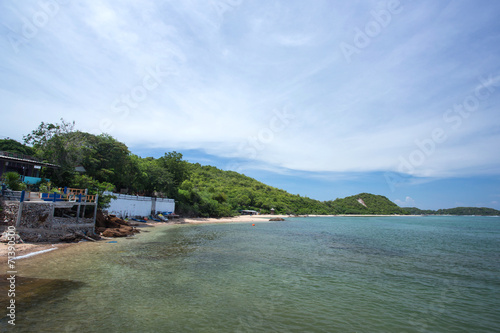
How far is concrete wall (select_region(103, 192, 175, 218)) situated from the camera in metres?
36.5

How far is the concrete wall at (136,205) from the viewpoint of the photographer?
36500 millimetres

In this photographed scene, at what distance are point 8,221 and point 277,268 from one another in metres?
21.1

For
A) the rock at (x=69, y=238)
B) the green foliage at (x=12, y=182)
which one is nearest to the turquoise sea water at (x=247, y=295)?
the rock at (x=69, y=238)

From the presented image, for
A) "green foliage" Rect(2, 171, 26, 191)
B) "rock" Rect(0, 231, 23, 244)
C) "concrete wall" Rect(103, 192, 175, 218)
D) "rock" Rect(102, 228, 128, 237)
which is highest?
"green foliage" Rect(2, 171, 26, 191)

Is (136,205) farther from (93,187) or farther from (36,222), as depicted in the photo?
(36,222)

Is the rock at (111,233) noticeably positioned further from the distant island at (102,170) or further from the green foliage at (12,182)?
the green foliage at (12,182)

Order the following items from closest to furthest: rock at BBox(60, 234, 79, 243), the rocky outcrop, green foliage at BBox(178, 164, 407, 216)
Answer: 1. rock at BBox(60, 234, 79, 243)
2. the rocky outcrop
3. green foliage at BBox(178, 164, 407, 216)

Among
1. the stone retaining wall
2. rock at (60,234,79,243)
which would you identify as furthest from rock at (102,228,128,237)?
rock at (60,234,79,243)

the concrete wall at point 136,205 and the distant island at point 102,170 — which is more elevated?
the distant island at point 102,170

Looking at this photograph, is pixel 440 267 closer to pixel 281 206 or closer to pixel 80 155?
pixel 80 155

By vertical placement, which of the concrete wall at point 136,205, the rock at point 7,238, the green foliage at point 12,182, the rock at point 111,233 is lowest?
the rock at point 111,233

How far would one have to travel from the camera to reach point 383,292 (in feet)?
41.0

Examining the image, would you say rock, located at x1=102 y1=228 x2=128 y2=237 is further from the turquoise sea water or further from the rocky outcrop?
the turquoise sea water

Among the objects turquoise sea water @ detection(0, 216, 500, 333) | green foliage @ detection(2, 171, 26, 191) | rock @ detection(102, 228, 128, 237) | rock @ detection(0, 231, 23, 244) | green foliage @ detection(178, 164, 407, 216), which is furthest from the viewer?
green foliage @ detection(178, 164, 407, 216)
